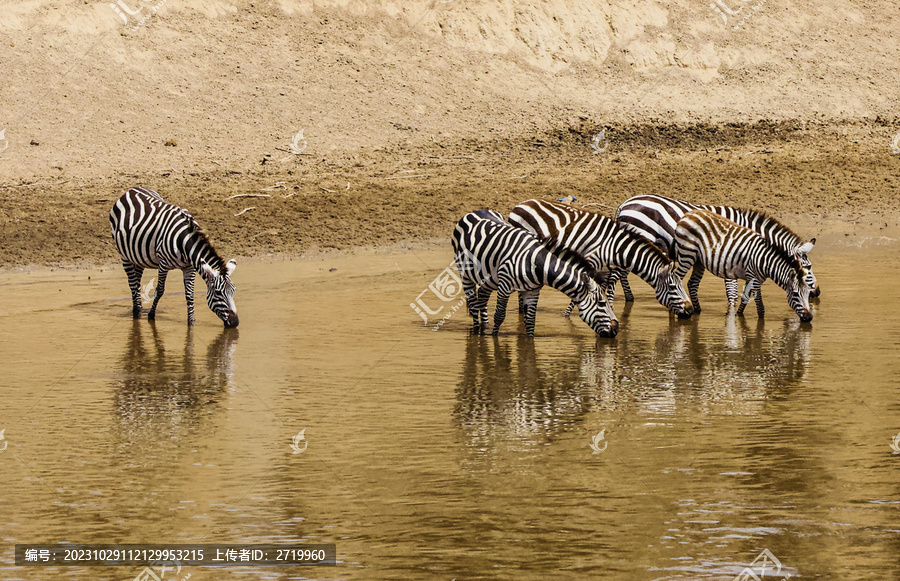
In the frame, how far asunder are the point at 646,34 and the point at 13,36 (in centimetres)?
1594

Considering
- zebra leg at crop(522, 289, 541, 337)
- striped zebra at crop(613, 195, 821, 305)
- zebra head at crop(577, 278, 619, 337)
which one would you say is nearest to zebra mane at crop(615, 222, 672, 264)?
striped zebra at crop(613, 195, 821, 305)

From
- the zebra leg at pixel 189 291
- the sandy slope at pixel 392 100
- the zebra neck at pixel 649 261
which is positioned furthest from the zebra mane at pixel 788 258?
the sandy slope at pixel 392 100

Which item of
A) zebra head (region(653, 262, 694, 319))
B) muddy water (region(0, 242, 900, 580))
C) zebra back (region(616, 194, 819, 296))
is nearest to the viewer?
muddy water (region(0, 242, 900, 580))

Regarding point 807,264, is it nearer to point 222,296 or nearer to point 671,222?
point 671,222

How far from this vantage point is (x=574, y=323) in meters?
13.2

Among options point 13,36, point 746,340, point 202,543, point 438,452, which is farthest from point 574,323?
point 13,36

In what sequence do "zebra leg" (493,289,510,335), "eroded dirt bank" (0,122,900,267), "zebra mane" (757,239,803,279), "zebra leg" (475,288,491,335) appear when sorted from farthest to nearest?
1. "eroded dirt bank" (0,122,900,267)
2. "zebra mane" (757,239,803,279)
3. "zebra leg" (475,288,491,335)
4. "zebra leg" (493,289,510,335)

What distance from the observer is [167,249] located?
43.9ft

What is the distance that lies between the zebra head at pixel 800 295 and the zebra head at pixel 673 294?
108 cm

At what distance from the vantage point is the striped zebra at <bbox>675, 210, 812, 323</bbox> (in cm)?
1285

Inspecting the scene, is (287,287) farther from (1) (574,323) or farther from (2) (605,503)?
(2) (605,503)

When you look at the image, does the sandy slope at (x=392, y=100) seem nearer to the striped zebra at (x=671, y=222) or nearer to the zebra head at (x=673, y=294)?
the striped zebra at (x=671, y=222)

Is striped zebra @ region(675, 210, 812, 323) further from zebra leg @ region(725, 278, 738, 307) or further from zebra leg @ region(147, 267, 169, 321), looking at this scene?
zebra leg @ region(147, 267, 169, 321)

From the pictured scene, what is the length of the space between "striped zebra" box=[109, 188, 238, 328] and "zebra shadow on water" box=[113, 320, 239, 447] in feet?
1.48
